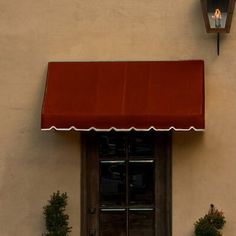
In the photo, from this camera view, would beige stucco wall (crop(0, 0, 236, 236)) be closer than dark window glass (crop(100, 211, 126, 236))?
Yes

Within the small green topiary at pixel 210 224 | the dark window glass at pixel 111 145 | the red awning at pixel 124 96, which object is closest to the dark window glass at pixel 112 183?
the dark window glass at pixel 111 145

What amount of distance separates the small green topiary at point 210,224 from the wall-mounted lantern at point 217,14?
2.18m

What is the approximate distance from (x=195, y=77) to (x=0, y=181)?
2.69 metres

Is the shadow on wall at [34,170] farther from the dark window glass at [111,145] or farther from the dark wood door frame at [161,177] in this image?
the dark window glass at [111,145]

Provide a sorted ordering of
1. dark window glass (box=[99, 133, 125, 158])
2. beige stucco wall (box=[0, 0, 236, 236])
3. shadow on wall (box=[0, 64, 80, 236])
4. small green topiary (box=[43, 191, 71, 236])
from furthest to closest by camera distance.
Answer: dark window glass (box=[99, 133, 125, 158]) → shadow on wall (box=[0, 64, 80, 236]) → beige stucco wall (box=[0, 0, 236, 236]) → small green topiary (box=[43, 191, 71, 236])

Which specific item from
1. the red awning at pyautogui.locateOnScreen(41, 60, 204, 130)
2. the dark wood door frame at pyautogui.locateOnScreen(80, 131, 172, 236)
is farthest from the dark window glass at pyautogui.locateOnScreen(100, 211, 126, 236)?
the red awning at pyautogui.locateOnScreen(41, 60, 204, 130)

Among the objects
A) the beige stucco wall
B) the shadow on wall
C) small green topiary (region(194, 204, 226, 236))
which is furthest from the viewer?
the shadow on wall

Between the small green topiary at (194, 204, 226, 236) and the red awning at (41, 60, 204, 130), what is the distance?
1166 mm

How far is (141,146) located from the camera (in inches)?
283

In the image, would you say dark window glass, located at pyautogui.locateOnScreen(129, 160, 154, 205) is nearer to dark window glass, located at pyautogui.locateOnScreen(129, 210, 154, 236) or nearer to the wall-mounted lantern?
dark window glass, located at pyautogui.locateOnScreen(129, 210, 154, 236)

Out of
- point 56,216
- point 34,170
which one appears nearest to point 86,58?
point 34,170

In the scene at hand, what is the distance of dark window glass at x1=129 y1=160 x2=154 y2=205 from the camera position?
7.14m

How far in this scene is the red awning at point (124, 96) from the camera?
6.44 m

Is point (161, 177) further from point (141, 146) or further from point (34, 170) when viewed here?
point (34, 170)
